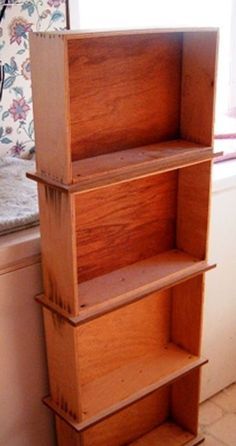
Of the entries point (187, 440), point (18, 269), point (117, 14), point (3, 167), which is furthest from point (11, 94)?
point (187, 440)

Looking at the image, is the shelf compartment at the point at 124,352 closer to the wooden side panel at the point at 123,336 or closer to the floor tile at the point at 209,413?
the wooden side panel at the point at 123,336

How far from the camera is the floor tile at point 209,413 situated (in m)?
1.97

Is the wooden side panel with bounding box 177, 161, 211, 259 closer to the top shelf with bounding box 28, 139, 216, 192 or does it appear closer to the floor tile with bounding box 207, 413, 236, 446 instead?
the top shelf with bounding box 28, 139, 216, 192

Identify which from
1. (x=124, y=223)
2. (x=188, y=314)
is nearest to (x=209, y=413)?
(x=188, y=314)

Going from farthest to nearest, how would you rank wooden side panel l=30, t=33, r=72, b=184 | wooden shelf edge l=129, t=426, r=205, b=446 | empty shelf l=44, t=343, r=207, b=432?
1. wooden shelf edge l=129, t=426, r=205, b=446
2. empty shelf l=44, t=343, r=207, b=432
3. wooden side panel l=30, t=33, r=72, b=184

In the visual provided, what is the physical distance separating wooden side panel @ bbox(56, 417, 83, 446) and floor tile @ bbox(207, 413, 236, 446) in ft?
1.87

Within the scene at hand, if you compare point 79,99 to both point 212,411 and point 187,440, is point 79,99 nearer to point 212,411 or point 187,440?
point 187,440

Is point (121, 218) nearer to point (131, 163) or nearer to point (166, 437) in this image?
point (131, 163)

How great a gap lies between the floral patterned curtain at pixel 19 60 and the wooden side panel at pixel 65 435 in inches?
33.2

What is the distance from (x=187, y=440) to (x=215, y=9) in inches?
65.2

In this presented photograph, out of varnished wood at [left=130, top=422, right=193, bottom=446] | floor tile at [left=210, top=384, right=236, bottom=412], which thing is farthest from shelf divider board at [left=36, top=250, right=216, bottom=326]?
floor tile at [left=210, top=384, right=236, bottom=412]

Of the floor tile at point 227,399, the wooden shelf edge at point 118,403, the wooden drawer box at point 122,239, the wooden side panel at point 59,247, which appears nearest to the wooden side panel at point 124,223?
the wooden drawer box at point 122,239

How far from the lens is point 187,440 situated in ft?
5.91

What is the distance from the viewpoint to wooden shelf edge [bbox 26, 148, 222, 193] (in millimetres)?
1212
